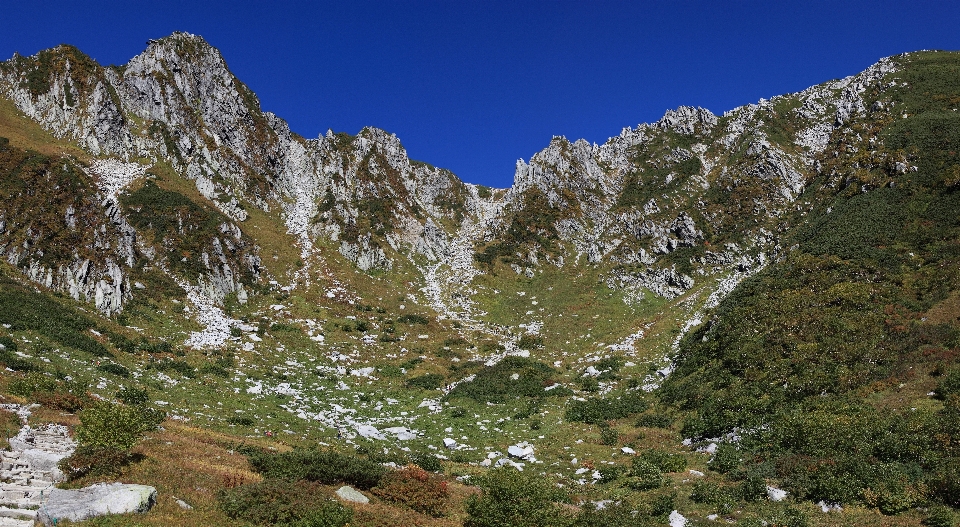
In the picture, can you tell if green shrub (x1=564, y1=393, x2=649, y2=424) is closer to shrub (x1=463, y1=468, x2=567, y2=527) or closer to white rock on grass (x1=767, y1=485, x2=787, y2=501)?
white rock on grass (x1=767, y1=485, x2=787, y2=501)

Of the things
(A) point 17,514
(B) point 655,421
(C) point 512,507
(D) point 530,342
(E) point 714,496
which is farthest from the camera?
(D) point 530,342

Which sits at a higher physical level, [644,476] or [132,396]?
[132,396]

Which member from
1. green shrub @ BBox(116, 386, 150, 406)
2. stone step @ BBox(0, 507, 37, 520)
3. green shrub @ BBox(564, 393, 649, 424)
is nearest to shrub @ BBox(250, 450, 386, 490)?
stone step @ BBox(0, 507, 37, 520)

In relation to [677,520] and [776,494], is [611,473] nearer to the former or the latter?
[677,520]

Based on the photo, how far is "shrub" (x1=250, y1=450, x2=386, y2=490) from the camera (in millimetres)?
15336

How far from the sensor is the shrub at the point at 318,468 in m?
15.3

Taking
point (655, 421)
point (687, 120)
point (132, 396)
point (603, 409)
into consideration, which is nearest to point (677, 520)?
point (655, 421)

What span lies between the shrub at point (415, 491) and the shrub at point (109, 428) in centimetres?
731

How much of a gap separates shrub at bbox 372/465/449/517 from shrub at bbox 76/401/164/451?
7.31 m

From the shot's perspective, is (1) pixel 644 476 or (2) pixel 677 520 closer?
(2) pixel 677 520

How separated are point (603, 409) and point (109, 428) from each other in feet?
82.6

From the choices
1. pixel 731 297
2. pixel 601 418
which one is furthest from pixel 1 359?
pixel 731 297

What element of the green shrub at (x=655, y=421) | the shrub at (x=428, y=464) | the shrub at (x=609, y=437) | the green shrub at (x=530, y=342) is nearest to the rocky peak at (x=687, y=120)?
the green shrub at (x=530, y=342)

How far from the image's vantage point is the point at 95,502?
10.5 meters
